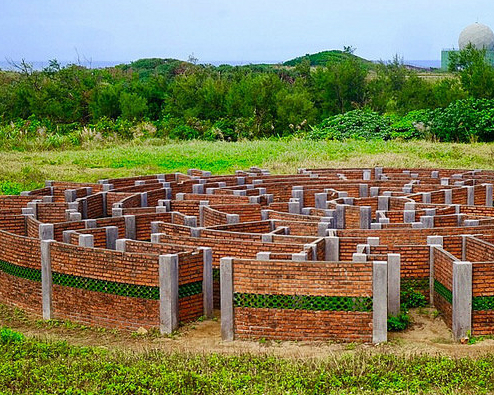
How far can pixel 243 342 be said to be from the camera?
13.2m

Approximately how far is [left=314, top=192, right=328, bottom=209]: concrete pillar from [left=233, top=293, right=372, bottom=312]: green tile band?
9.47 m

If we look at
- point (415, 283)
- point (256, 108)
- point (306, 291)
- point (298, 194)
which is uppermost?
point (256, 108)

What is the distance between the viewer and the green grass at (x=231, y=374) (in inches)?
405

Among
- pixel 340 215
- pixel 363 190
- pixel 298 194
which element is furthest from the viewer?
pixel 363 190

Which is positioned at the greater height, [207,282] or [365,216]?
[365,216]

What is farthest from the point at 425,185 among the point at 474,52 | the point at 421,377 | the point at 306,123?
the point at 474,52

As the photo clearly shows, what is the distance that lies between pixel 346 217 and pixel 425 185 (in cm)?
475

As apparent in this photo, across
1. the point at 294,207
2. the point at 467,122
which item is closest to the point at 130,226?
the point at 294,207

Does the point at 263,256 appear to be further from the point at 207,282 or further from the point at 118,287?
the point at 118,287

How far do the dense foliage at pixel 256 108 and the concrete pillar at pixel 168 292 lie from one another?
29505 millimetres

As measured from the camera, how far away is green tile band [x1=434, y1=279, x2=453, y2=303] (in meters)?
13.8

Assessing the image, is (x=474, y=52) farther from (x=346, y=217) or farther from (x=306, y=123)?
(x=346, y=217)

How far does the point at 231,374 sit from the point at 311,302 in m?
2.67

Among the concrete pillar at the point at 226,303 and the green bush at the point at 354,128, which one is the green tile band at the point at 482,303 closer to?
the concrete pillar at the point at 226,303
